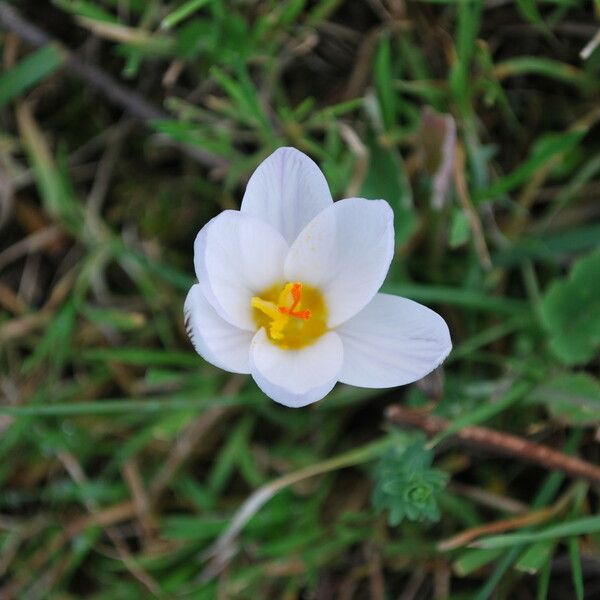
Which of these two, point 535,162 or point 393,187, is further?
point 393,187

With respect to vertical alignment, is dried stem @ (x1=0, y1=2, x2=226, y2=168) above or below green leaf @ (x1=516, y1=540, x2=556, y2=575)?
above

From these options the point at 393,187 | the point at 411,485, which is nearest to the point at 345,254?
the point at 411,485

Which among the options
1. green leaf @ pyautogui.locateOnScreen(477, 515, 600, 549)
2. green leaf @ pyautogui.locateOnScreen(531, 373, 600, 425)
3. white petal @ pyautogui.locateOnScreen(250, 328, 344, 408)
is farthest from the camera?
green leaf @ pyautogui.locateOnScreen(531, 373, 600, 425)

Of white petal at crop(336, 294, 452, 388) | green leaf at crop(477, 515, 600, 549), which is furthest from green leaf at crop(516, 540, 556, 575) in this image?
white petal at crop(336, 294, 452, 388)

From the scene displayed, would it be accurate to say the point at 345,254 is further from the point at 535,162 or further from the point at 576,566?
the point at 576,566

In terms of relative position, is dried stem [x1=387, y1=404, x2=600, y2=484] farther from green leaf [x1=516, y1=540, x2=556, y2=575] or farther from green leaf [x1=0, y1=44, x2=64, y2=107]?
→ green leaf [x1=0, y1=44, x2=64, y2=107]

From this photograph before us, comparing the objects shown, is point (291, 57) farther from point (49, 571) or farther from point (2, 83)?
point (49, 571)

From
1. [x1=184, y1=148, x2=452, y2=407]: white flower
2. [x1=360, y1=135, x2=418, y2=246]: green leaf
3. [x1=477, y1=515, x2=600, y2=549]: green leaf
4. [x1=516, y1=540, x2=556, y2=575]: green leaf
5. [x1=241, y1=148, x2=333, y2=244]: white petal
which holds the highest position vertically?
[x1=241, y1=148, x2=333, y2=244]: white petal

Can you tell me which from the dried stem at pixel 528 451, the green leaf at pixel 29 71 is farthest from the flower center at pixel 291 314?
the green leaf at pixel 29 71

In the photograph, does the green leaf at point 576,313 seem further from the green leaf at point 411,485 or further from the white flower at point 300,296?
the white flower at point 300,296
